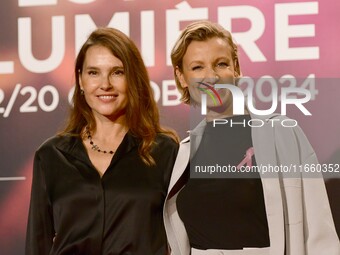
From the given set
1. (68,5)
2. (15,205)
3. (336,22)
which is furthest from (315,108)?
(15,205)

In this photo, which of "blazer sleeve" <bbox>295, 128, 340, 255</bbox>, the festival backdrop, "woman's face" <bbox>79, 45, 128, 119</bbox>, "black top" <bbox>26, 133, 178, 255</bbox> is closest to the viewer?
"blazer sleeve" <bbox>295, 128, 340, 255</bbox>

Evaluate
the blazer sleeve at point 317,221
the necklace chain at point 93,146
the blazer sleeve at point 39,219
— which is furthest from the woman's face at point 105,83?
the blazer sleeve at point 317,221

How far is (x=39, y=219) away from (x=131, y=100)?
0.66 metres

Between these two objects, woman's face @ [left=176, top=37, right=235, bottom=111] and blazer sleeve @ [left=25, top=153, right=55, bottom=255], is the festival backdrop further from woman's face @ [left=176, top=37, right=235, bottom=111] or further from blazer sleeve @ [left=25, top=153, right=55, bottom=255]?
blazer sleeve @ [left=25, top=153, right=55, bottom=255]

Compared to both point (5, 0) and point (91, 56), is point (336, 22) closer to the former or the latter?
point (91, 56)

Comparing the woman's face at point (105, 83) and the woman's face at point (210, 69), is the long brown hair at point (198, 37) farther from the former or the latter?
the woman's face at point (105, 83)

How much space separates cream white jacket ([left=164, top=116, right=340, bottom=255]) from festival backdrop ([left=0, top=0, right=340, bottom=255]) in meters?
0.40

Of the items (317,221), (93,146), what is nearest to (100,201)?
(93,146)

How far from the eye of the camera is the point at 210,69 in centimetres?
280

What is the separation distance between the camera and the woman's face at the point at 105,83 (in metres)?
2.88

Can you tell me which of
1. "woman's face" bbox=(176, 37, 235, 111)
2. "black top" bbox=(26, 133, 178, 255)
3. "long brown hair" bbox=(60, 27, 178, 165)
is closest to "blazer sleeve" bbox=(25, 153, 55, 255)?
"black top" bbox=(26, 133, 178, 255)

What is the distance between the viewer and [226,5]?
10.7 feet

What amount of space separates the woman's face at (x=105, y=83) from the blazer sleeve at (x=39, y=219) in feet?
1.22

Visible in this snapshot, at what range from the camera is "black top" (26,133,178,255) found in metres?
2.77
